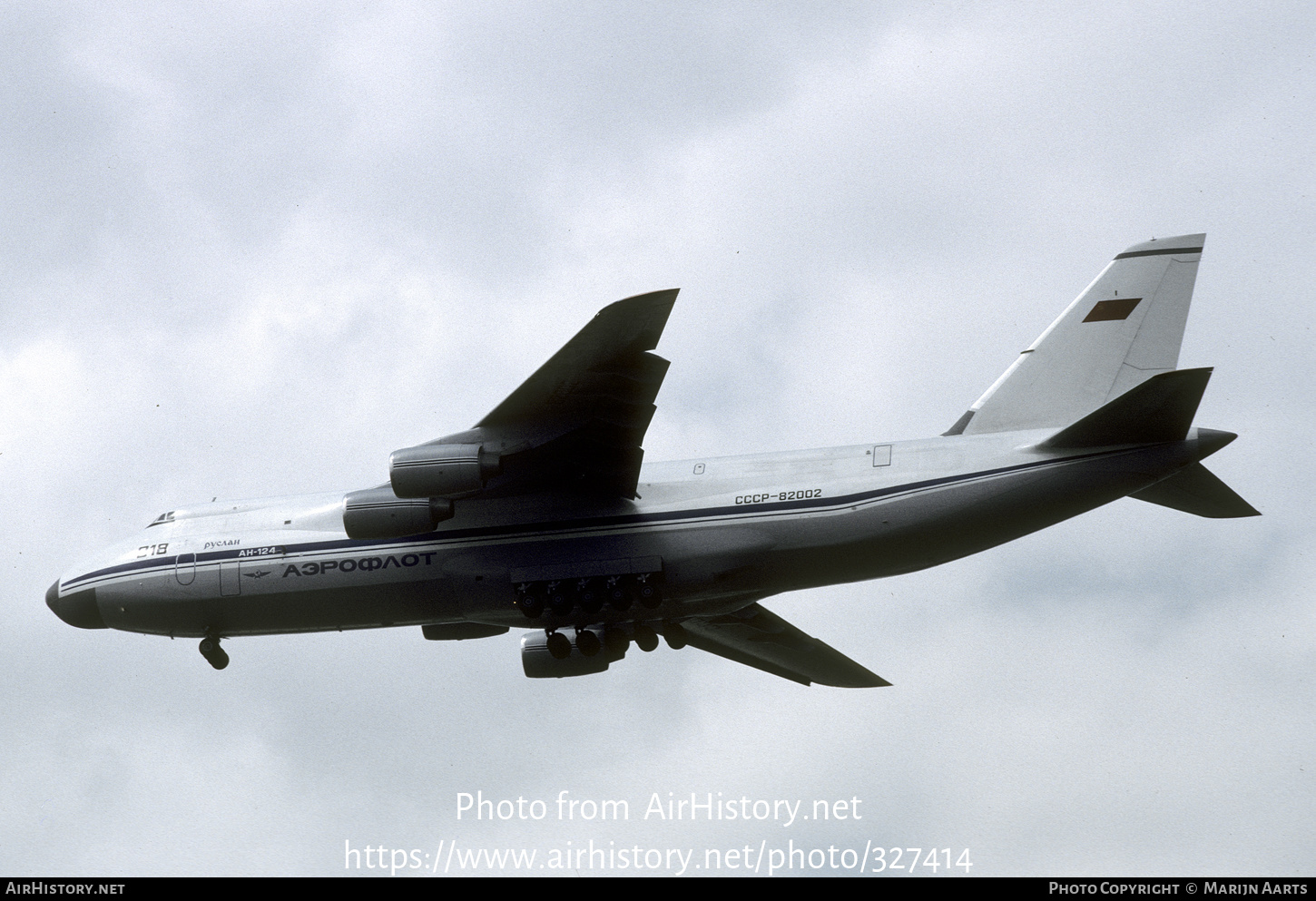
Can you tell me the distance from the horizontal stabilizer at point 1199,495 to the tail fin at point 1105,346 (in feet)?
4.00

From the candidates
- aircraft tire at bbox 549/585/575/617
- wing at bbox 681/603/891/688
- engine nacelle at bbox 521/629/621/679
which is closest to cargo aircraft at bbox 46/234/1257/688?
aircraft tire at bbox 549/585/575/617

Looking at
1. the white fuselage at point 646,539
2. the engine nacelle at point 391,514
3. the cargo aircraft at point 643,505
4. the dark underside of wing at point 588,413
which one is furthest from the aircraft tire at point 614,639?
the engine nacelle at point 391,514

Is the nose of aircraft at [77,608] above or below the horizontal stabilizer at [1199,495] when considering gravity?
below

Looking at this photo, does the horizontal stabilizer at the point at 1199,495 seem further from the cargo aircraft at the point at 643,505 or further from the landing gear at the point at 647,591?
the landing gear at the point at 647,591

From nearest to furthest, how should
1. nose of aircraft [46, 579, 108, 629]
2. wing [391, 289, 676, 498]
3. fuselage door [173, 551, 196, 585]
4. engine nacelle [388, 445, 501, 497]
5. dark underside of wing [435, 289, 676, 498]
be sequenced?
dark underside of wing [435, 289, 676, 498] < wing [391, 289, 676, 498] < engine nacelle [388, 445, 501, 497] < fuselage door [173, 551, 196, 585] < nose of aircraft [46, 579, 108, 629]

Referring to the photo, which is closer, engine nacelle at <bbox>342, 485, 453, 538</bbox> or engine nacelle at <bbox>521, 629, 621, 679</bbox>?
engine nacelle at <bbox>342, 485, 453, 538</bbox>

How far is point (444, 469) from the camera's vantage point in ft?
60.3

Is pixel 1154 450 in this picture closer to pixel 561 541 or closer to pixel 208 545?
pixel 561 541

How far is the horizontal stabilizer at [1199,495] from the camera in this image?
1819cm

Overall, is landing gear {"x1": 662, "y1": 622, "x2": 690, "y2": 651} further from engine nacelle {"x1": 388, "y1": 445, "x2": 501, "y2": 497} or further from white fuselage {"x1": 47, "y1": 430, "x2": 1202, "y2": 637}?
engine nacelle {"x1": 388, "y1": 445, "x2": 501, "y2": 497}

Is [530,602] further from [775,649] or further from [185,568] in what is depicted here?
[775,649]

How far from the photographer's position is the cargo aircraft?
17.9 metres

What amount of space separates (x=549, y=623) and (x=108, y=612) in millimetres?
5827

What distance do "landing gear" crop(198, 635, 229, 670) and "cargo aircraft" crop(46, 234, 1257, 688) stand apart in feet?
0.11
